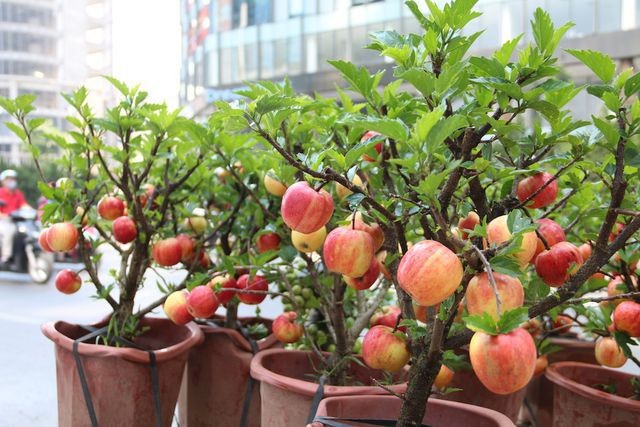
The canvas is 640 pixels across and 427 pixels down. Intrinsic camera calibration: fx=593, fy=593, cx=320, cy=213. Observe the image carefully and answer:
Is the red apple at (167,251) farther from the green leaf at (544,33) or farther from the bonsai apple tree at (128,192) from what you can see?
the green leaf at (544,33)

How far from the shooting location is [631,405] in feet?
5.13

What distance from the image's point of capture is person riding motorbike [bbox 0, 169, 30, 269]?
659cm

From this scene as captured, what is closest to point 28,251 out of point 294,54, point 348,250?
point 348,250

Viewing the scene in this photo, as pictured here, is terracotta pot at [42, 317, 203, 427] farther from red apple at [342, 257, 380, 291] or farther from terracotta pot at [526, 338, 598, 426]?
terracotta pot at [526, 338, 598, 426]

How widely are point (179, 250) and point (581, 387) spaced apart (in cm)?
130

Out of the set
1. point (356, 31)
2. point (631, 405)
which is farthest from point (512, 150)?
point (356, 31)

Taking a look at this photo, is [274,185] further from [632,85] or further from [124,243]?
[632,85]

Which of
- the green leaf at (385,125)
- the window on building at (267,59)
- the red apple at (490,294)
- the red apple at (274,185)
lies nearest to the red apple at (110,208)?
the red apple at (274,185)

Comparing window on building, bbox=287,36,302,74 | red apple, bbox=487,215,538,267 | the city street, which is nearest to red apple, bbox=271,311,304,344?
the city street

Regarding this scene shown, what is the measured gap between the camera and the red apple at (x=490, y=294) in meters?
0.84

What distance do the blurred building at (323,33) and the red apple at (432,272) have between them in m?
13.1

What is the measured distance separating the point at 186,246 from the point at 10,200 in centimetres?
554

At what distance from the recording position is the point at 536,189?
44.5 inches

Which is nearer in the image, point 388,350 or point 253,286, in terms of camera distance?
point 388,350
